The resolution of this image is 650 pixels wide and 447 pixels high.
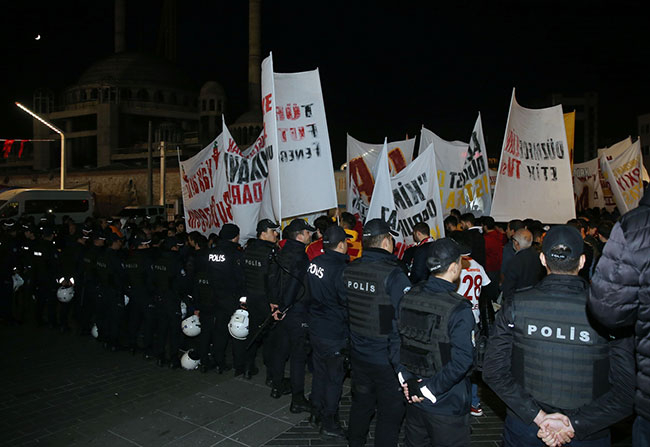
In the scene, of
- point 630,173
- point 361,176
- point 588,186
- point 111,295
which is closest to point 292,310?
point 111,295

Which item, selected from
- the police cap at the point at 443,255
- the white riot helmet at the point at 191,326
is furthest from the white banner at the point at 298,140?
the police cap at the point at 443,255

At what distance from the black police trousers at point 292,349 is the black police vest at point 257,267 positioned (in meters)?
0.56

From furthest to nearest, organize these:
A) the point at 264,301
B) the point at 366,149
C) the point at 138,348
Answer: the point at 366,149, the point at 138,348, the point at 264,301

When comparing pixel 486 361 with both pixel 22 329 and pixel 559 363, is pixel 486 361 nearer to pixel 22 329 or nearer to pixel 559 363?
pixel 559 363

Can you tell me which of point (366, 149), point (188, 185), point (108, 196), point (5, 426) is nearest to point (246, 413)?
point (5, 426)

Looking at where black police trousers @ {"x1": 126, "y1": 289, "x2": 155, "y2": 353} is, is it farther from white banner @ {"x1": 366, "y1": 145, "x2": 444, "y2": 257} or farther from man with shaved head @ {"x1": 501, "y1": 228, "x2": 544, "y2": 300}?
man with shaved head @ {"x1": 501, "y1": 228, "x2": 544, "y2": 300}

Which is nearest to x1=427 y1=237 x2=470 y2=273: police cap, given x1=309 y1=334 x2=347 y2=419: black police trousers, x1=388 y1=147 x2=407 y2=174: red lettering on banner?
x1=309 y1=334 x2=347 y2=419: black police trousers

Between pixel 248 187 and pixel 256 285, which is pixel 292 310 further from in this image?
pixel 248 187

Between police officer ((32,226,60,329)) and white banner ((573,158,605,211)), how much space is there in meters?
14.8

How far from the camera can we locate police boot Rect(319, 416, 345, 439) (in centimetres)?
494

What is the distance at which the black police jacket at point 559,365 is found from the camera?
263 centimetres

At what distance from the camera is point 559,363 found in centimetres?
282

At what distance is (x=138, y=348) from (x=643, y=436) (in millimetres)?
7307

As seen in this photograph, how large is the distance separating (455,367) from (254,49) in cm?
5771
